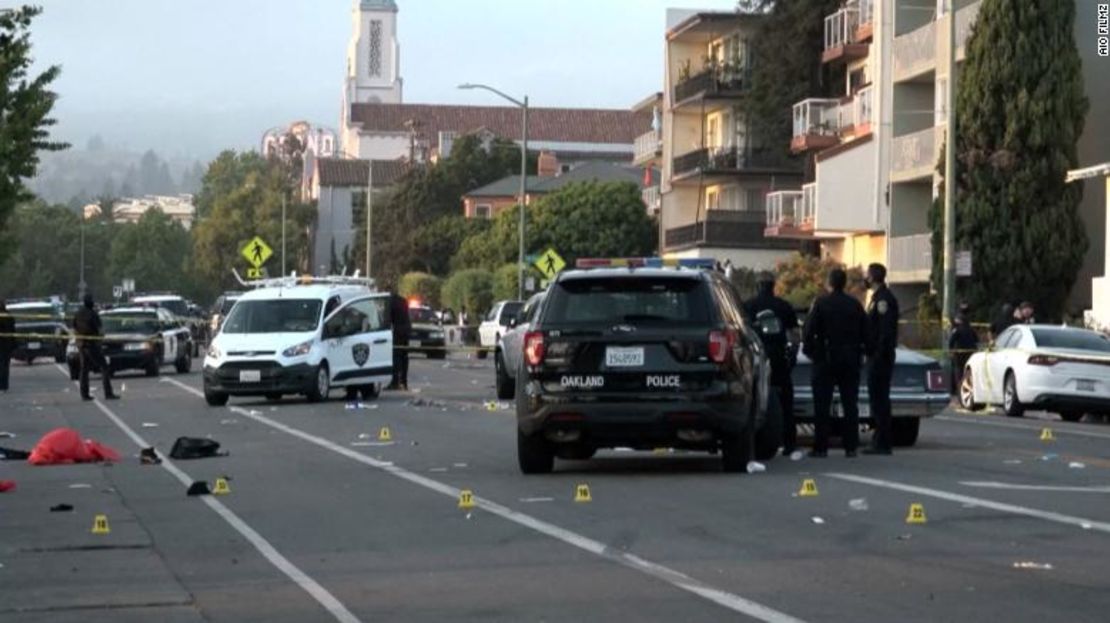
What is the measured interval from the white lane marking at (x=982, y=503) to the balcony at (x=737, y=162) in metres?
58.9

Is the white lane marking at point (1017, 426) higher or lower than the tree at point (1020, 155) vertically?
lower

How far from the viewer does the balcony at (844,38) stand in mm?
65625

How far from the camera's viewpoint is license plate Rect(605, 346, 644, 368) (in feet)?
62.3

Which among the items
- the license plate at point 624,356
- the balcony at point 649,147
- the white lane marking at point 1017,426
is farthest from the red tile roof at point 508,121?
the license plate at point 624,356

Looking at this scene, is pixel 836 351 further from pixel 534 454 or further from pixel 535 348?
pixel 535 348

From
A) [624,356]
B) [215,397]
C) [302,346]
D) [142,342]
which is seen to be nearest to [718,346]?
[624,356]

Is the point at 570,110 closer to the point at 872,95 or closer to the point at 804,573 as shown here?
the point at 872,95

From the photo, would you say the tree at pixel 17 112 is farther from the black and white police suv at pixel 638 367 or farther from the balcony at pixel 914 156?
the balcony at pixel 914 156

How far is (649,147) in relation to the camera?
9281 cm

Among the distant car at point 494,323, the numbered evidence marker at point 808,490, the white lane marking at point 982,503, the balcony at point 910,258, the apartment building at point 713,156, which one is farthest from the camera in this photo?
the apartment building at point 713,156

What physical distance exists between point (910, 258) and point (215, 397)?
27.3 metres

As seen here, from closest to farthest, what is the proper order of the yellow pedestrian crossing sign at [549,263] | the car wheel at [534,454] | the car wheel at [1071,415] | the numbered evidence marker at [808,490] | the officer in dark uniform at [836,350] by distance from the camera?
the numbered evidence marker at [808,490], the car wheel at [534,454], the officer in dark uniform at [836,350], the car wheel at [1071,415], the yellow pedestrian crossing sign at [549,263]

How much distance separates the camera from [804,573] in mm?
12844

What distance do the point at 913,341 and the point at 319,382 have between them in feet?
70.9
